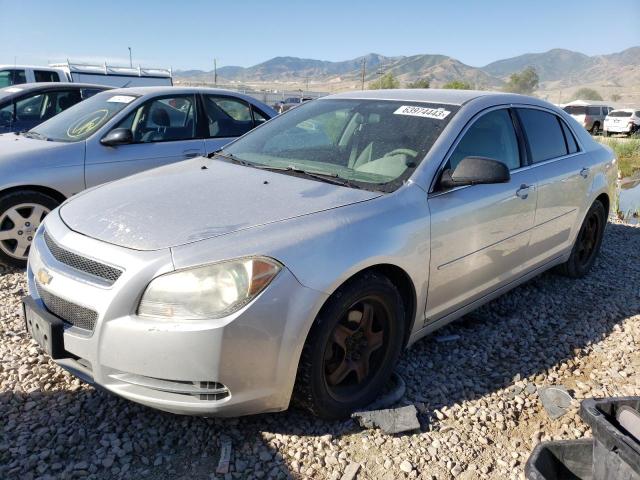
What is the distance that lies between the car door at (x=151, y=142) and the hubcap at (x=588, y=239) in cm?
383

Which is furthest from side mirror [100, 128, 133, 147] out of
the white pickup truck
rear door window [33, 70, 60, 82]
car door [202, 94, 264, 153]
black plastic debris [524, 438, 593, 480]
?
the white pickup truck

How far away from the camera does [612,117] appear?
2886 cm

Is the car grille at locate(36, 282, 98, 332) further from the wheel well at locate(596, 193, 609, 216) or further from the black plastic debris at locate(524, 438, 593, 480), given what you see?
the wheel well at locate(596, 193, 609, 216)

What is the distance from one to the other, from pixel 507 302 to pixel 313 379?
249 cm

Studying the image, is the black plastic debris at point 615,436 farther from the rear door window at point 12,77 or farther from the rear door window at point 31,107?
the rear door window at point 12,77

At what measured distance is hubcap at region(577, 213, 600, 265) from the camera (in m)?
4.76

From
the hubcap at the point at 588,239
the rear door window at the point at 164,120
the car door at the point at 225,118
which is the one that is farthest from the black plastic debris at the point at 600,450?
the rear door window at the point at 164,120

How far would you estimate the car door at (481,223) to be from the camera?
9.66 ft

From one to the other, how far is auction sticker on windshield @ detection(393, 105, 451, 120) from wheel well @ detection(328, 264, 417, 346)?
1.08 m

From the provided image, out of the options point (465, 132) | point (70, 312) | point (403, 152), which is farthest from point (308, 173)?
point (70, 312)

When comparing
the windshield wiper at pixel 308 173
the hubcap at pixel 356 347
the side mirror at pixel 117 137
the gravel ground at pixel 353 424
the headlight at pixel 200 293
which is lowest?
the gravel ground at pixel 353 424

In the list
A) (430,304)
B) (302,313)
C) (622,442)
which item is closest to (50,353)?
(302,313)

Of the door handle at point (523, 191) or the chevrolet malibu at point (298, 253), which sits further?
the door handle at point (523, 191)

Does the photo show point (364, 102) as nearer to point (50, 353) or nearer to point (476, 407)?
point (476, 407)
